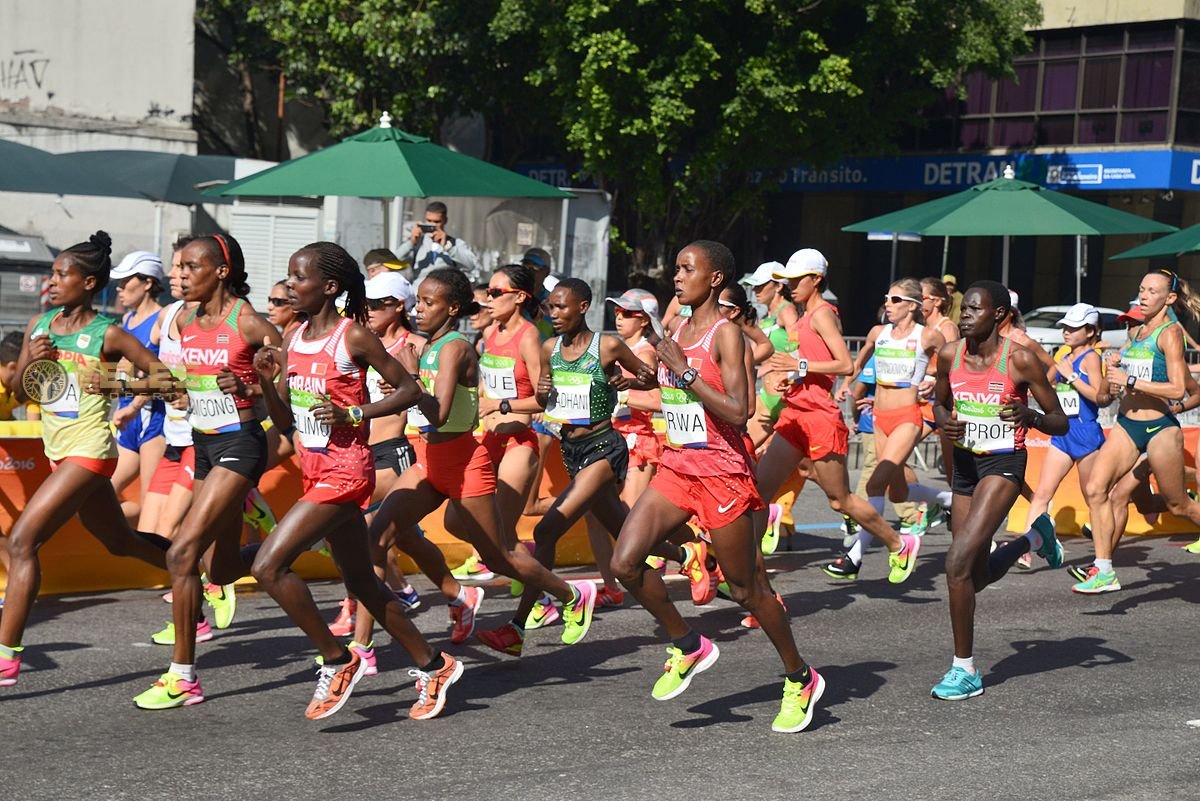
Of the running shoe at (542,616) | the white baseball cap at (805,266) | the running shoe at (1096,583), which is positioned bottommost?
the running shoe at (542,616)

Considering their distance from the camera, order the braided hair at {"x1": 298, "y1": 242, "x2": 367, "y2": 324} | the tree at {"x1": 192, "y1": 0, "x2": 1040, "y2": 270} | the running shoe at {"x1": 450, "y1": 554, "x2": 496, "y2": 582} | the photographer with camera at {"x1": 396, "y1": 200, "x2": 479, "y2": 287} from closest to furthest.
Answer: the braided hair at {"x1": 298, "y1": 242, "x2": 367, "y2": 324} → the running shoe at {"x1": 450, "y1": 554, "x2": 496, "y2": 582} → the photographer with camera at {"x1": 396, "y1": 200, "x2": 479, "y2": 287} → the tree at {"x1": 192, "y1": 0, "x2": 1040, "y2": 270}

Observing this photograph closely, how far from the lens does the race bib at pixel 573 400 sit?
8.20 meters

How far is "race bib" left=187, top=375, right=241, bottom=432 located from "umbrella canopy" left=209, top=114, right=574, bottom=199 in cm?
559

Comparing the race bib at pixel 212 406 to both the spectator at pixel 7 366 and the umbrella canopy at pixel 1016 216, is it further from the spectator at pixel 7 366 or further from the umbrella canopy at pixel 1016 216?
the umbrella canopy at pixel 1016 216

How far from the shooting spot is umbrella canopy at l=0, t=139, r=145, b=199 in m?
17.9

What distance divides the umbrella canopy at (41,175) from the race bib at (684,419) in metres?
12.6

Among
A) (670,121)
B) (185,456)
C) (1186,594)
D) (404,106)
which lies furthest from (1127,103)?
(185,456)

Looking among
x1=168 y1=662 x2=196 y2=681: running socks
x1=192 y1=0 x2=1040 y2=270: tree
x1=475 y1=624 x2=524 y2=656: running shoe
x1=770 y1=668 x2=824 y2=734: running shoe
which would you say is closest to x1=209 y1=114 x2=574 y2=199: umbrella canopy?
x1=475 y1=624 x2=524 y2=656: running shoe

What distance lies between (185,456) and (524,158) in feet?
103

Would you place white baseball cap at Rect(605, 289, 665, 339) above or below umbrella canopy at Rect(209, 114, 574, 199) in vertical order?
below

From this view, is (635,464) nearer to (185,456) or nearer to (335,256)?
(185,456)

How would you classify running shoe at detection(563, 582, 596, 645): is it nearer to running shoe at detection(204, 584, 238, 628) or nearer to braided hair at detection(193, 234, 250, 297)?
running shoe at detection(204, 584, 238, 628)

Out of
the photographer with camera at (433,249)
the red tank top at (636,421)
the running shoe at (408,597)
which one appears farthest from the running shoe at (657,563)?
the photographer with camera at (433,249)

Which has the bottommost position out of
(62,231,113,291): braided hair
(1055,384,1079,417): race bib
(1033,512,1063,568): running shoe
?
(1033,512,1063,568): running shoe
